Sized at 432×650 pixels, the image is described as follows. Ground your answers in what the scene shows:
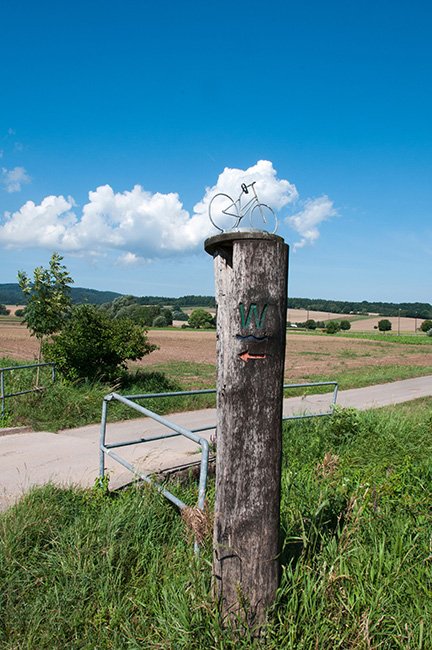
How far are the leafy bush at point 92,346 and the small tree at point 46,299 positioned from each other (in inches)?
11.8

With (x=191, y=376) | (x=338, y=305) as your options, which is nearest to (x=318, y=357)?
(x=191, y=376)

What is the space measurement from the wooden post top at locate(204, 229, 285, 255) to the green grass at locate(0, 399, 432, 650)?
1.69 m

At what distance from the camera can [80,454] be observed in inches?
259

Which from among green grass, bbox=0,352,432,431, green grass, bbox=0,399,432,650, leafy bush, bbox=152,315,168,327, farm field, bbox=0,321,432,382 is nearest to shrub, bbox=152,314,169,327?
leafy bush, bbox=152,315,168,327

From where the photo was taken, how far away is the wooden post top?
2.58 metres

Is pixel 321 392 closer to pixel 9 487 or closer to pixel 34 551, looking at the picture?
pixel 9 487

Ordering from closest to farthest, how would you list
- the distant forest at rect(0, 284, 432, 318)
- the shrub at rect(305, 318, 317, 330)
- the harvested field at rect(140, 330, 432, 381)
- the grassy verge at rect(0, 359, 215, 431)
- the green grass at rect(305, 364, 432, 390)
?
the grassy verge at rect(0, 359, 215, 431)
the green grass at rect(305, 364, 432, 390)
the harvested field at rect(140, 330, 432, 381)
the shrub at rect(305, 318, 317, 330)
the distant forest at rect(0, 284, 432, 318)

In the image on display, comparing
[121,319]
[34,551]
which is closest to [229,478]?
[34,551]

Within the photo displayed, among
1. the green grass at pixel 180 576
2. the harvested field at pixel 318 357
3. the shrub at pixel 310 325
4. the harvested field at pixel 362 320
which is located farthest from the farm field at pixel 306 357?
the harvested field at pixel 362 320

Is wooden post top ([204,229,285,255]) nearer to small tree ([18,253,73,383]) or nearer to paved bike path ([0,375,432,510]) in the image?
paved bike path ([0,375,432,510])

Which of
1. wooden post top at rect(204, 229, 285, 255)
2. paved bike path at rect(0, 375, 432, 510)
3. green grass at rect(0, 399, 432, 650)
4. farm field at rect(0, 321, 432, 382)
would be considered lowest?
farm field at rect(0, 321, 432, 382)

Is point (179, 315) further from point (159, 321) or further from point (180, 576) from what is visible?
point (180, 576)

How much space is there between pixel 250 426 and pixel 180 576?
3.70 feet

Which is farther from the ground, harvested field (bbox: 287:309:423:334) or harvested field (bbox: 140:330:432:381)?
harvested field (bbox: 287:309:423:334)
